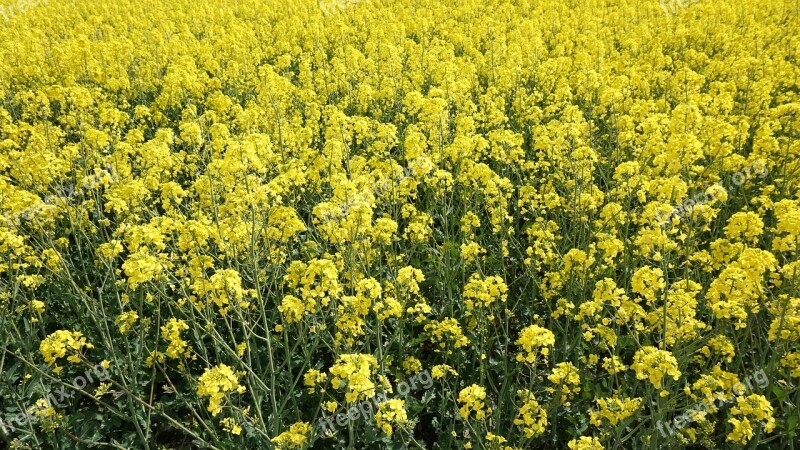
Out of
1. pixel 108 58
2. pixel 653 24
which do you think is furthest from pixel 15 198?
pixel 653 24

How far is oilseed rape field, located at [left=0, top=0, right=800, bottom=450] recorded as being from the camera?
3.05 metres

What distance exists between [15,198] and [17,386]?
1.45 metres

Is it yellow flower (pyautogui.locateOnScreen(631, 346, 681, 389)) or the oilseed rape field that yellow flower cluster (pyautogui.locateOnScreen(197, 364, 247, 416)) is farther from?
yellow flower (pyautogui.locateOnScreen(631, 346, 681, 389))

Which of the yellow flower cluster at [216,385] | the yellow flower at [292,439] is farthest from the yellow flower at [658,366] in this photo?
the yellow flower cluster at [216,385]

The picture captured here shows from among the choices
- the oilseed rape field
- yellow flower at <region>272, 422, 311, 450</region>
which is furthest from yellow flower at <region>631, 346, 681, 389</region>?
yellow flower at <region>272, 422, 311, 450</region>

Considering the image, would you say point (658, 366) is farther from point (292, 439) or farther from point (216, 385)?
point (216, 385)

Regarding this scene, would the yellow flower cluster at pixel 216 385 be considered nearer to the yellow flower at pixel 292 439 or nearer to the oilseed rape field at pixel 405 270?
the oilseed rape field at pixel 405 270

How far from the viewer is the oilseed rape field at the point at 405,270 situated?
10.0ft

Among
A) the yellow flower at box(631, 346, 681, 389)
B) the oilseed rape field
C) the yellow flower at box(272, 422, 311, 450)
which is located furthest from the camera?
the oilseed rape field

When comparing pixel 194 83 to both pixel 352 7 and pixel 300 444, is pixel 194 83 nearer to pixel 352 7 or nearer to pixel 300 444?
pixel 300 444

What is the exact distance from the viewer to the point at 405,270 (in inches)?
132

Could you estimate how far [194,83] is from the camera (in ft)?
24.8

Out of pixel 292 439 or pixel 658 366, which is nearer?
pixel 658 366

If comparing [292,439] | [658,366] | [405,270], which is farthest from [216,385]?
[658,366]
